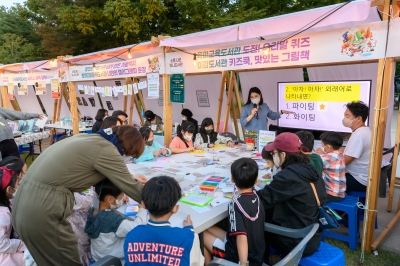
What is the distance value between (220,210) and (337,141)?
164cm

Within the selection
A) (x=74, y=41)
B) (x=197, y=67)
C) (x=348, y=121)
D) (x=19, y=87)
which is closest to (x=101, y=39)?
(x=74, y=41)

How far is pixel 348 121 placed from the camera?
3119 mm

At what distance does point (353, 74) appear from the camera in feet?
15.7

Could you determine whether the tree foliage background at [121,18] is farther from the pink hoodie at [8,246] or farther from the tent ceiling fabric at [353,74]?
the pink hoodie at [8,246]

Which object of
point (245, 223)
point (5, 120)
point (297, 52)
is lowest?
point (245, 223)

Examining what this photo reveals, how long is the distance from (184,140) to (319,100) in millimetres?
2739

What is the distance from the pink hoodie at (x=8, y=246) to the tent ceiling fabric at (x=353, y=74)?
491 centimetres

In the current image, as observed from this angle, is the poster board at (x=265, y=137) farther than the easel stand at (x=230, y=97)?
No

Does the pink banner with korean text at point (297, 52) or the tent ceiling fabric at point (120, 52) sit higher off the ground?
the tent ceiling fabric at point (120, 52)

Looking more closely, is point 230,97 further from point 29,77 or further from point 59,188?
point 29,77

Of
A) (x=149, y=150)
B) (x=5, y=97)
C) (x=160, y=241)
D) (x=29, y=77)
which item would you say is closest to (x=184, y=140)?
(x=149, y=150)

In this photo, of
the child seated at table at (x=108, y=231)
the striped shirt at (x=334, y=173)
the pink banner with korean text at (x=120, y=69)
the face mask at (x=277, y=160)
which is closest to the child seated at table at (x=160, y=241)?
the child seated at table at (x=108, y=231)

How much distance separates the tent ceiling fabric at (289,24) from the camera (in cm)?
256

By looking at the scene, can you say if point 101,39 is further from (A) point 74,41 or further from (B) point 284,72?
(B) point 284,72
